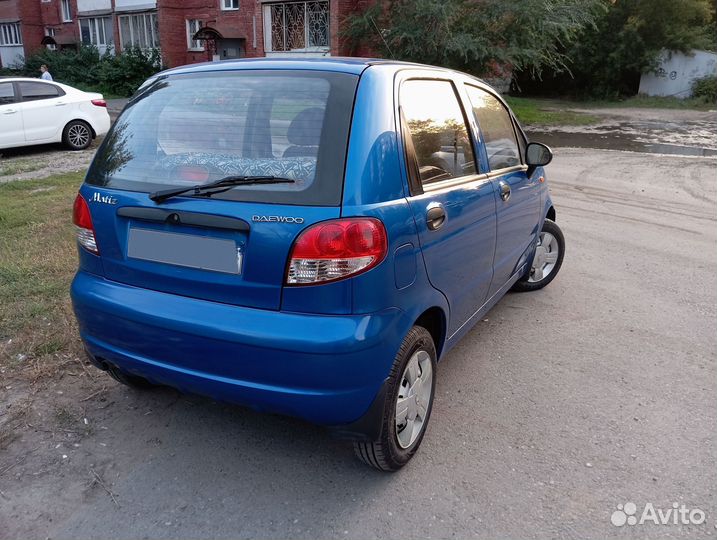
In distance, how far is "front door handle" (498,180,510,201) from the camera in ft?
11.9

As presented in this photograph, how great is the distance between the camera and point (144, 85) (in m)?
3.10

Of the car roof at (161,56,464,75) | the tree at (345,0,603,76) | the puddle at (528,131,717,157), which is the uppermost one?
the tree at (345,0,603,76)

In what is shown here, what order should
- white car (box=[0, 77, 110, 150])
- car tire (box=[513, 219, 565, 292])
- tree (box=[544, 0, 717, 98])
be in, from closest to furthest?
car tire (box=[513, 219, 565, 292])
white car (box=[0, 77, 110, 150])
tree (box=[544, 0, 717, 98])

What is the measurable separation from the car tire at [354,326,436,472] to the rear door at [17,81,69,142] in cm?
1130

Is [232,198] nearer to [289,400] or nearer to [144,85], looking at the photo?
[289,400]

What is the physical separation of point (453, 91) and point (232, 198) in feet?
5.23

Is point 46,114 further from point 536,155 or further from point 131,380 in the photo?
point 536,155

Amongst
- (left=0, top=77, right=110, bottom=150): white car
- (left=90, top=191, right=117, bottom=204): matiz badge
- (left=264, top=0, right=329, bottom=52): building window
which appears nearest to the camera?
(left=90, top=191, right=117, bottom=204): matiz badge

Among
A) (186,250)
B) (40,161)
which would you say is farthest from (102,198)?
(40,161)

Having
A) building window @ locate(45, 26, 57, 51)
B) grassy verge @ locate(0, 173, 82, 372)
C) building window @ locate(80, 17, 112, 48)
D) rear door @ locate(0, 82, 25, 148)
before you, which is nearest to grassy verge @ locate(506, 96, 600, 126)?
rear door @ locate(0, 82, 25, 148)

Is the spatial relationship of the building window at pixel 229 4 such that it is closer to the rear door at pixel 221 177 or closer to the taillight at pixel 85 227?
the rear door at pixel 221 177

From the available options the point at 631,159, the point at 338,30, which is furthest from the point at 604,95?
the point at 631,159

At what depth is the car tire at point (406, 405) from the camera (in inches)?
100

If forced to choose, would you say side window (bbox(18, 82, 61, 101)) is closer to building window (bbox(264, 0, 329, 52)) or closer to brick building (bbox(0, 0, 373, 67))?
brick building (bbox(0, 0, 373, 67))
